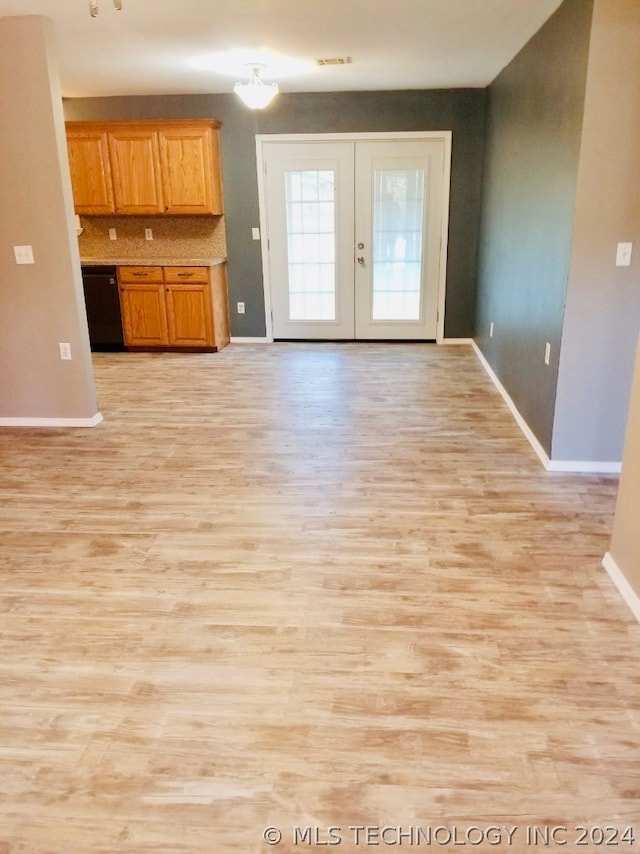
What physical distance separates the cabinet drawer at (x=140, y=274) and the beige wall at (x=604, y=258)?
13.9ft

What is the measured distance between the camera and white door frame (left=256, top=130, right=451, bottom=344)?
20.3 ft

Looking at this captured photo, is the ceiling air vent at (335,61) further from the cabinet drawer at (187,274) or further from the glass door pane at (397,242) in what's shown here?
the cabinet drawer at (187,274)

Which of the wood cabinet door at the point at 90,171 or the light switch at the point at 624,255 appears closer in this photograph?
the light switch at the point at 624,255

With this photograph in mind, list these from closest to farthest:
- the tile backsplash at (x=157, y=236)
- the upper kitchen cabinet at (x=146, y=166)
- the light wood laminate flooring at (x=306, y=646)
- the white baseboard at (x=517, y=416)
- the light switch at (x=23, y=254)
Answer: the light wood laminate flooring at (x=306, y=646) < the white baseboard at (x=517, y=416) < the light switch at (x=23, y=254) < the upper kitchen cabinet at (x=146, y=166) < the tile backsplash at (x=157, y=236)

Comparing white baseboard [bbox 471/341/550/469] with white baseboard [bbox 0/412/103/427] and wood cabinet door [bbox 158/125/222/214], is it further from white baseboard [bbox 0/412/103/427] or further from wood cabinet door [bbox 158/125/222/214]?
wood cabinet door [bbox 158/125/222/214]

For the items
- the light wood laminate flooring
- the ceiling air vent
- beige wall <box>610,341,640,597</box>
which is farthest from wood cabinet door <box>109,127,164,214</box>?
beige wall <box>610,341,640,597</box>

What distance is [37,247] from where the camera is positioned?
404 cm

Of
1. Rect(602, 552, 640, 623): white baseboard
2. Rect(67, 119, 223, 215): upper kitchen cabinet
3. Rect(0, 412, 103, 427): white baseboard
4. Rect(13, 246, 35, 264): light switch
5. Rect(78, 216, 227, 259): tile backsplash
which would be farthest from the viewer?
Rect(78, 216, 227, 259): tile backsplash

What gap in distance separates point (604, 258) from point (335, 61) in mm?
2782

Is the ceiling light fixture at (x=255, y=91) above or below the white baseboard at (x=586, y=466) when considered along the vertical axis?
above

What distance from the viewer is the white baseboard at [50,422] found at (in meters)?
4.44

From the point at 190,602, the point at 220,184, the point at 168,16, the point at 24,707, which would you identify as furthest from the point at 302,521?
the point at 220,184

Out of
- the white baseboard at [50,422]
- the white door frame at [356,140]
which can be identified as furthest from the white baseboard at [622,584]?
the white door frame at [356,140]

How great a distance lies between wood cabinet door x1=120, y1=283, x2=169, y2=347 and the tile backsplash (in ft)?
1.96
